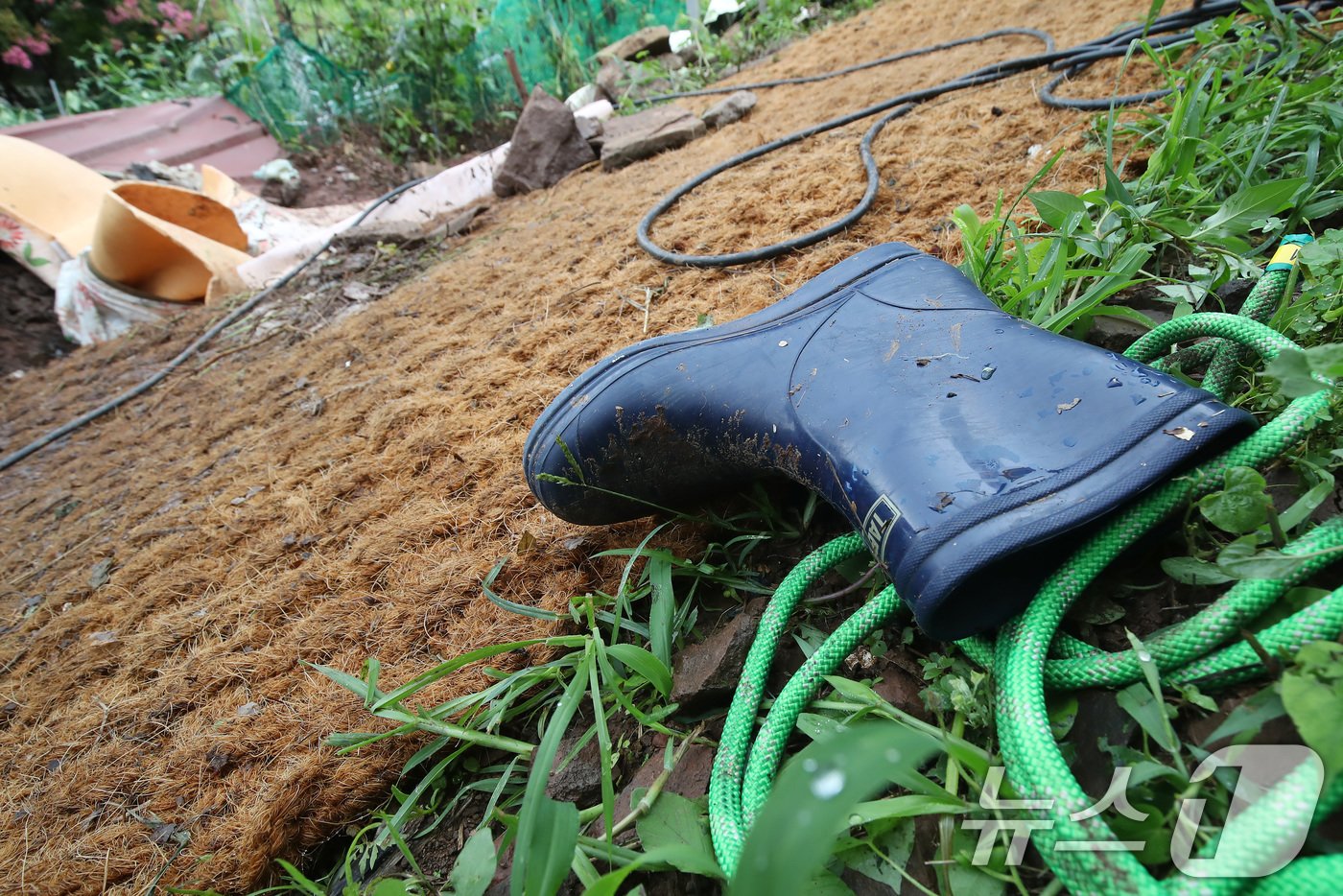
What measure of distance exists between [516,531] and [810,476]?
0.59 metres

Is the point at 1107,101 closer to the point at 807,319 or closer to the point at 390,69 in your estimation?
the point at 807,319

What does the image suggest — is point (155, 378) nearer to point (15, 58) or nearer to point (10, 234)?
point (10, 234)

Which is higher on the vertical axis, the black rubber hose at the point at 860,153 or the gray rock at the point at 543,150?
the gray rock at the point at 543,150

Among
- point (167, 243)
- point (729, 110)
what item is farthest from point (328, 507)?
point (167, 243)

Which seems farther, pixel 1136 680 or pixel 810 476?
pixel 810 476

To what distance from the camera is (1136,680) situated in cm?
57

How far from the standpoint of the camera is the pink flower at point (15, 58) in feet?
20.2

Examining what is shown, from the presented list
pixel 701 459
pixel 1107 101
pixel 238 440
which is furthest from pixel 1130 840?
pixel 238 440

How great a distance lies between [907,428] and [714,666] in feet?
1.19

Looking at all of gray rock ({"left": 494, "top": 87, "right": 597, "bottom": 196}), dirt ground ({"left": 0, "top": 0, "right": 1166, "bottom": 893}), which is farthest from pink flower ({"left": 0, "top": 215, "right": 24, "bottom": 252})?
gray rock ({"left": 494, "top": 87, "right": 597, "bottom": 196})

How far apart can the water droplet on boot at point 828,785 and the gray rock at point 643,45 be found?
6.12 meters

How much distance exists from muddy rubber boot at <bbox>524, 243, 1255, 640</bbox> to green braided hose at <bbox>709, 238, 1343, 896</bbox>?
0.04 metres

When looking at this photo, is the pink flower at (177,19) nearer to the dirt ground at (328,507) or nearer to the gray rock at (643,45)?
the gray rock at (643,45)

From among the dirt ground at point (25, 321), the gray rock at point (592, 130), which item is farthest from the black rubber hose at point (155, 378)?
the dirt ground at point (25, 321)
